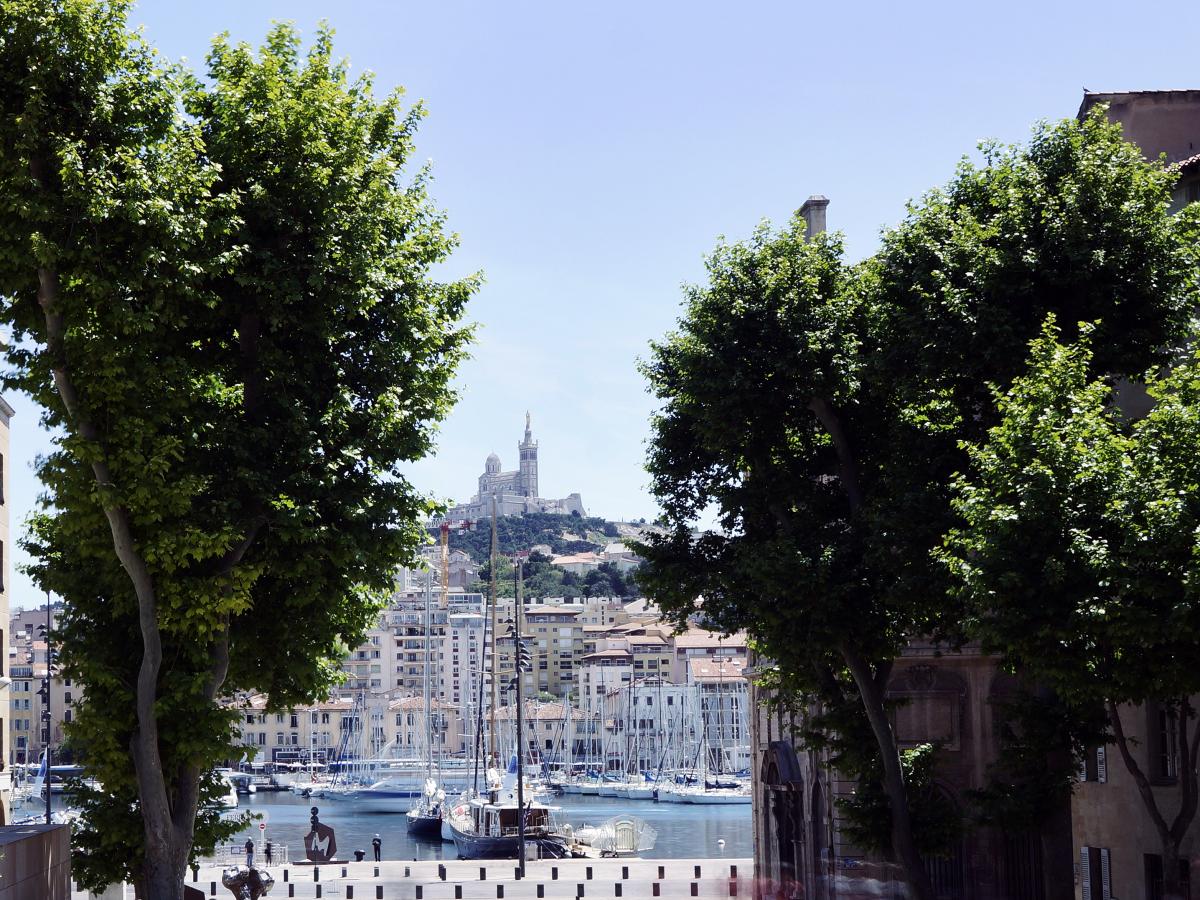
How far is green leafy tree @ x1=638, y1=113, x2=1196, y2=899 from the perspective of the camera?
21344 mm

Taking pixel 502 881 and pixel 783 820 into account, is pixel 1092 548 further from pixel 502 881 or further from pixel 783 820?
pixel 502 881

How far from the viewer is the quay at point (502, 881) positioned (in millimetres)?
39844

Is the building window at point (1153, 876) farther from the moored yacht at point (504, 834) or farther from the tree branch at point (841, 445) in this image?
the moored yacht at point (504, 834)

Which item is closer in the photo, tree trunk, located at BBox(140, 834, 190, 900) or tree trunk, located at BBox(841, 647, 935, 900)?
tree trunk, located at BBox(140, 834, 190, 900)

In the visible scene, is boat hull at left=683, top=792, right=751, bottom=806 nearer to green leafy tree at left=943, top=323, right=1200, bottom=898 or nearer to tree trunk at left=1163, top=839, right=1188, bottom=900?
green leafy tree at left=943, top=323, right=1200, bottom=898

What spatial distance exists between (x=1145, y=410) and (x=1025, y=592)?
9.25 m

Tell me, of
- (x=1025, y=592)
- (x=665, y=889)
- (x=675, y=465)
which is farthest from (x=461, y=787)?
(x=1025, y=592)

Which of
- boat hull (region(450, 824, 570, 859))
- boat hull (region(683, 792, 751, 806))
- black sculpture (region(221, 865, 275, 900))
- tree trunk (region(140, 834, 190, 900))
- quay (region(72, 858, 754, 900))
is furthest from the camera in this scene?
boat hull (region(683, 792, 751, 806))

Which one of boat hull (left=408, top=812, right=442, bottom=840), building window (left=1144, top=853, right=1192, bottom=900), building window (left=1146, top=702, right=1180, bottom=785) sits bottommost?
boat hull (left=408, top=812, right=442, bottom=840)

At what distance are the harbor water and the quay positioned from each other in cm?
1830

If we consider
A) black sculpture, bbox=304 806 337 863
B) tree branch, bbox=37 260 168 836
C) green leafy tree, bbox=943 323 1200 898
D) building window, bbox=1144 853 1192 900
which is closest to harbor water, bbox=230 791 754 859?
black sculpture, bbox=304 806 337 863

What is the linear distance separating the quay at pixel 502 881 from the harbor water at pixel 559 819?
1830cm

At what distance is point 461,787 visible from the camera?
134625 millimetres

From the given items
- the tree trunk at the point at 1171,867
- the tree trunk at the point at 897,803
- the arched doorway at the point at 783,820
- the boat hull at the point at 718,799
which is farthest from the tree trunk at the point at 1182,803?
the boat hull at the point at 718,799
